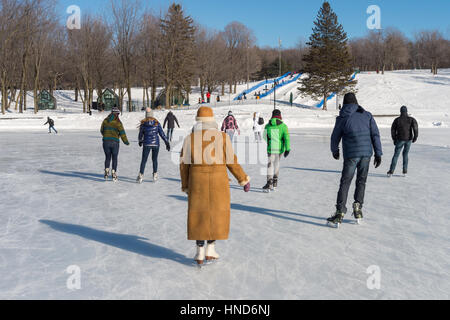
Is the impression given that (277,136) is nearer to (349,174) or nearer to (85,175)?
(349,174)

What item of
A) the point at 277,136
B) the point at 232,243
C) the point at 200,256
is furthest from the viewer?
the point at 277,136

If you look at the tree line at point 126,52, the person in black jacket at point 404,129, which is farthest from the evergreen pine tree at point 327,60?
the person in black jacket at point 404,129

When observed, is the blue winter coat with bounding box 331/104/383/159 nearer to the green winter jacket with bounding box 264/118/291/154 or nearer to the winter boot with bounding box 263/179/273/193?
the green winter jacket with bounding box 264/118/291/154

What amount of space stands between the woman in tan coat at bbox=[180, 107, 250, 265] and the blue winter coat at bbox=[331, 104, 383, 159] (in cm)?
212

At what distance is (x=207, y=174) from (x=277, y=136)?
13.0 feet

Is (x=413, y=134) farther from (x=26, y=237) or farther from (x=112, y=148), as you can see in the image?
(x=26, y=237)

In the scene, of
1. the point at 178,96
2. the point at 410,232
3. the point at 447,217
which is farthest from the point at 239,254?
the point at 178,96

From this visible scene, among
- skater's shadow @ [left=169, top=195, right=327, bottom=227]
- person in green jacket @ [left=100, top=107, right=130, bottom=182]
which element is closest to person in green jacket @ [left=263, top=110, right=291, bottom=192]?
skater's shadow @ [left=169, top=195, right=327, bottom=227]

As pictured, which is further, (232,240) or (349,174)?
(349,174)

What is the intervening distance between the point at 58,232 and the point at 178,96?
174 ft

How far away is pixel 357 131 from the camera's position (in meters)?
5.36

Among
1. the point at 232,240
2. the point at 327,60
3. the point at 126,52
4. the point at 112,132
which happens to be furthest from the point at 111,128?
the point at 327,60

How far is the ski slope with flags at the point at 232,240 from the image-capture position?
3.64 meters

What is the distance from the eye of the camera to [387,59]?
84.2m
